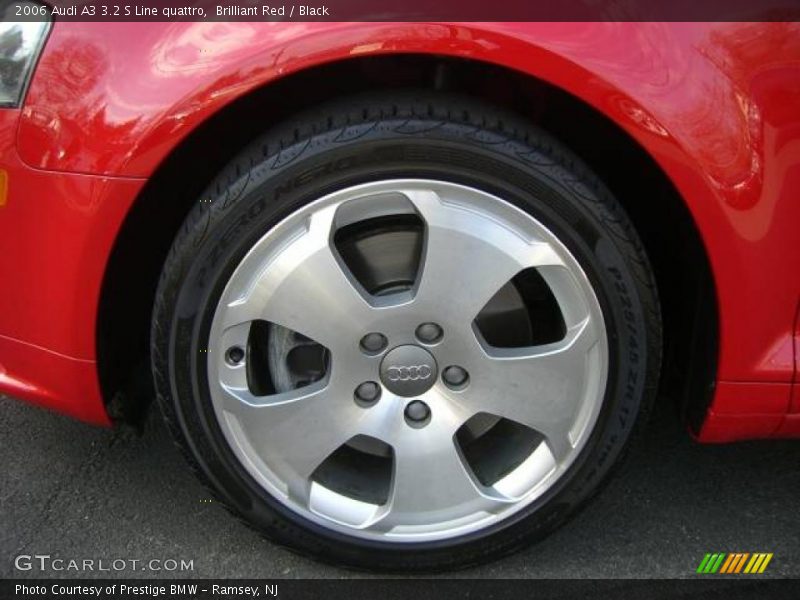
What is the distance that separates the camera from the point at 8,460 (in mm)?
2217

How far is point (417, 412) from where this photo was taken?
1.77 metres

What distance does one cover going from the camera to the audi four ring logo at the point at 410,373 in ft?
5.64

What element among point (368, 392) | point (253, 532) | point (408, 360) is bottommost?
point (253, 532)

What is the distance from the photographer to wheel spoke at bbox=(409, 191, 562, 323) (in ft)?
5.32

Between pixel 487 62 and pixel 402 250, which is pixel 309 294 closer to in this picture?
pixel 402 250

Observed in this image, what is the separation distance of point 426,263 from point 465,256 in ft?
0.24

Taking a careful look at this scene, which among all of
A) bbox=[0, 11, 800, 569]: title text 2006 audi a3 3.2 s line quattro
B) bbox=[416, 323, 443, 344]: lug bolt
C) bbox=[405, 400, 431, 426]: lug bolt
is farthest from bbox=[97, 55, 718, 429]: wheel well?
bbox=[405, 400, 431, 426]: lug bolt

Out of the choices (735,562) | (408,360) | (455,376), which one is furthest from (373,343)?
(735,562)

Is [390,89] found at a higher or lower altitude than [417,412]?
higher

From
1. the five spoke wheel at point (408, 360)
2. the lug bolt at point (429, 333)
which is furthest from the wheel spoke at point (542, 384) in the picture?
the lug bolt at point (429, 333)

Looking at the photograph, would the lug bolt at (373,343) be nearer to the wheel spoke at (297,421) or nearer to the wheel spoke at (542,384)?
the wheel spoke at (297,421)

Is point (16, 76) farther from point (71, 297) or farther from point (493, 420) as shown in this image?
point (493, 420)
